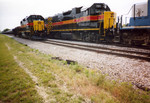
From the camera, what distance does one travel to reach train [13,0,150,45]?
26.8ft

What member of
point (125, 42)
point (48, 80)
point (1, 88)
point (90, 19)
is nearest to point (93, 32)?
point (90, 19)

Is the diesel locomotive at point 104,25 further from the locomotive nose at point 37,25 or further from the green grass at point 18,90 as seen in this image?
the green grass at point 18,90

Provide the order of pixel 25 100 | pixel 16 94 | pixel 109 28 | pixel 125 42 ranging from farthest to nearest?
pixel 109 28, pixel 125 42, pixel 16 94, pixel 25 100

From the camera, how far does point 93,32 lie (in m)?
11.5

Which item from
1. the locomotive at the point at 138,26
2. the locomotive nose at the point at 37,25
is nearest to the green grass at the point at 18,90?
the locomotive at the point at 138,26

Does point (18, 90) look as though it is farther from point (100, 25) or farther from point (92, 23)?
point (92, 23)

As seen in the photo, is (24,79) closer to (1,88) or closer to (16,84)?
(16,84)

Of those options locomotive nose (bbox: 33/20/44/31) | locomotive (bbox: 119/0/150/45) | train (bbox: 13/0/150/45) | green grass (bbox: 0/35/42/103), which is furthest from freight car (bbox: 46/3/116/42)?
green grass (bbox: 0/35/42/103)

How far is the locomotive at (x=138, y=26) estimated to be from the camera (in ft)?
25.8

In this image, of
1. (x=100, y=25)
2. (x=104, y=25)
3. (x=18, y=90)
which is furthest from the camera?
(x=100, y=25)

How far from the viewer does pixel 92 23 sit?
11414mm

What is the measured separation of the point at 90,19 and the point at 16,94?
417 inches

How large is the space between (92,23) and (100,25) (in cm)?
115

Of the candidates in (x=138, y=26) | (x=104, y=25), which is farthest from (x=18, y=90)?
(x=104, y=25)
